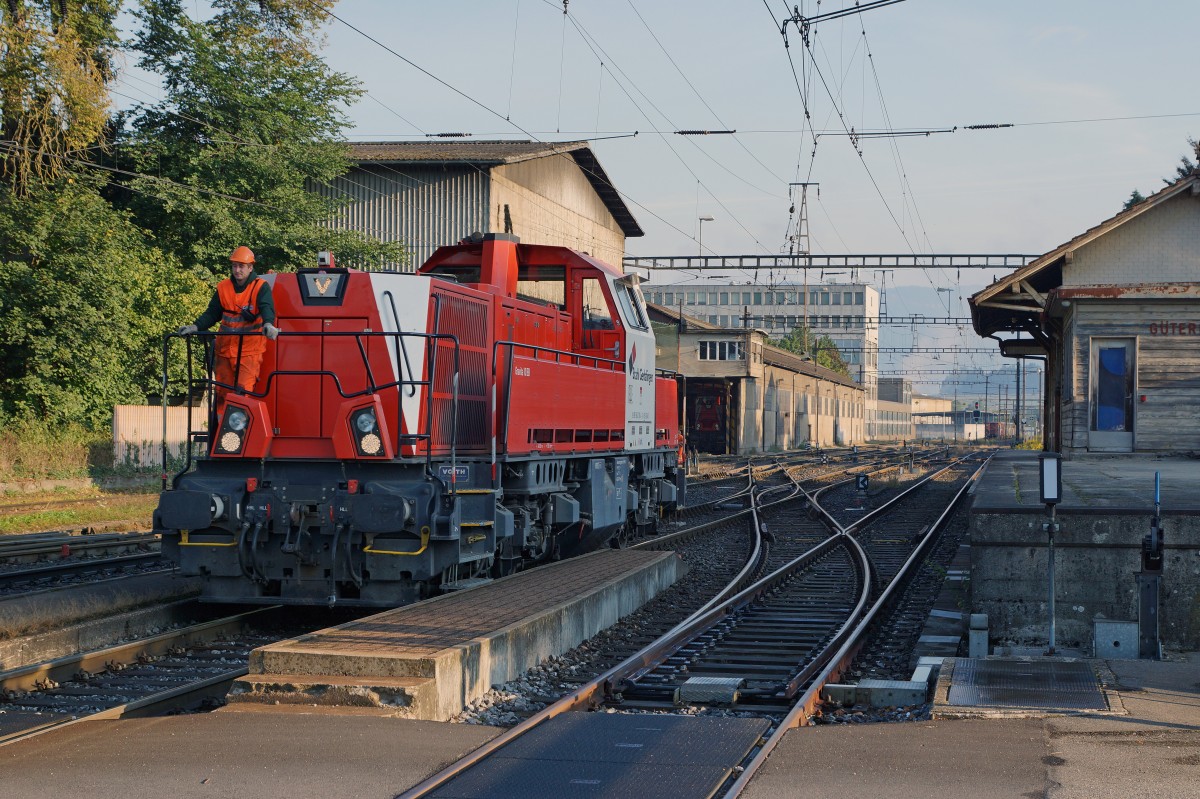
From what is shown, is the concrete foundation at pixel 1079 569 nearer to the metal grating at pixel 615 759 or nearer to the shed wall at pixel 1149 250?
the metal grating at pixel 615 759

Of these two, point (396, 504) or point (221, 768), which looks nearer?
point (221, 768)

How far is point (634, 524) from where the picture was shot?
55.2 ft

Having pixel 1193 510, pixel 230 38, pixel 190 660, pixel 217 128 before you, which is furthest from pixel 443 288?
pixel 230 38

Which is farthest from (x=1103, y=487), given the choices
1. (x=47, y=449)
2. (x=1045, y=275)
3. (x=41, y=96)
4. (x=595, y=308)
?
(x=41, y=96)

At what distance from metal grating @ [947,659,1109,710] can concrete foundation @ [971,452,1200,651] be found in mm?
1883

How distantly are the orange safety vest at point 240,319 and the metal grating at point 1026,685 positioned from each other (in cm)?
609

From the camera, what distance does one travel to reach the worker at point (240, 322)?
9891 millimetres

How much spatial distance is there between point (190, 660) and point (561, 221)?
1317 inches

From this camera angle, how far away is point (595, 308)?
Answer: 45.5 ft

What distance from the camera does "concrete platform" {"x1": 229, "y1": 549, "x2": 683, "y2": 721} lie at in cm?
701

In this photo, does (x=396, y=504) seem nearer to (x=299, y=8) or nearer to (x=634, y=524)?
(x=634, y=524)

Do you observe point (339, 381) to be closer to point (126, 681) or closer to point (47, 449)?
point (126, 681)

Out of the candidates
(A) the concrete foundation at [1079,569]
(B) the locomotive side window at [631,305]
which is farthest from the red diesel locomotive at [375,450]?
(A) the concrete foundation at [1079,569]

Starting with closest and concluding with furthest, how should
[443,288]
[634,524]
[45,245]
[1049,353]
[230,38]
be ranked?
1. [443,288]
2. [634,524]
3. [45,245]
4. [1049,353]
5. [230,38]
